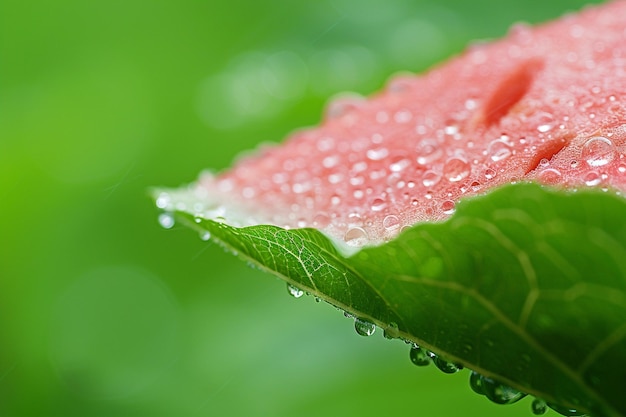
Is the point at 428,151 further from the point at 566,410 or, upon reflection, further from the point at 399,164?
the point at 566,410

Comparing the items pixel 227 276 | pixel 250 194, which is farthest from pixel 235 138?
pixel 250 194

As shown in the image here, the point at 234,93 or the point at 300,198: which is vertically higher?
the point at 234,93

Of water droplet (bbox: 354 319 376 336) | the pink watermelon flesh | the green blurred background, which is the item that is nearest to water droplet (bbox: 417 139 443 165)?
the pink watermelon flesh

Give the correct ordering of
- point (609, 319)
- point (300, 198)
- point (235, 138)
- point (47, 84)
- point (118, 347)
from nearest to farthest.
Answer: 1. point (609, 319)
2. point (300, 198)
3. point (118, 347)
4. point (235, 138)
5. point (47, 84)

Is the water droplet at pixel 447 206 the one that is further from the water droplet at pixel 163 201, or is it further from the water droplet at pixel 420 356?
the water droplet at pixel 163 201

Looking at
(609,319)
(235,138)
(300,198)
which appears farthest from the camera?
(235,138)

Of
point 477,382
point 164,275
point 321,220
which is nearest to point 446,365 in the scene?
point 477,382

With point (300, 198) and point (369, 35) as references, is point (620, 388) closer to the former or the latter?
point (300, 198)
